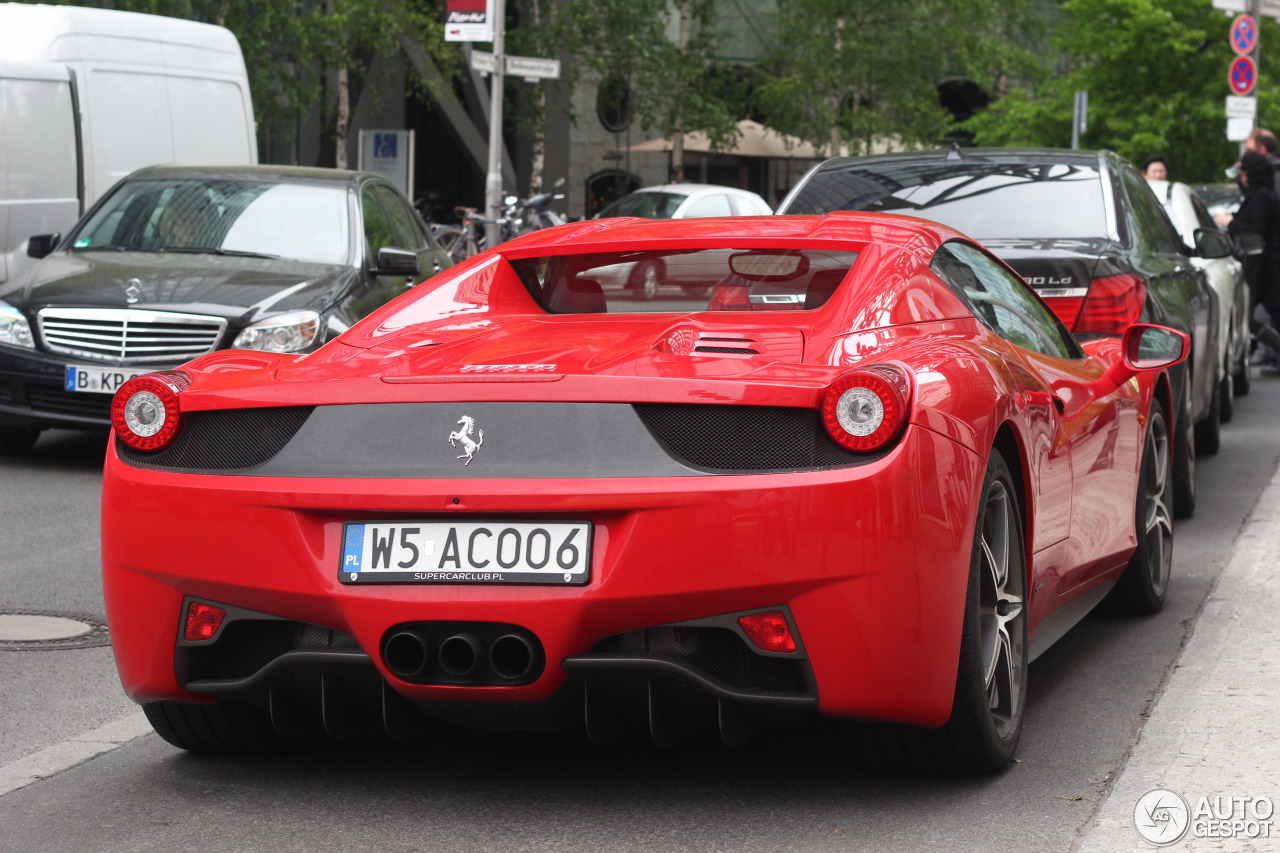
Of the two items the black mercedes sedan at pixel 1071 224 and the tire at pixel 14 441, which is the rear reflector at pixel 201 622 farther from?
the tire at pixel 14 441

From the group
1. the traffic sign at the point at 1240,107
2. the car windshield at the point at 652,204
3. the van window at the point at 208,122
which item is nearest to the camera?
the van window at the point at 208,122

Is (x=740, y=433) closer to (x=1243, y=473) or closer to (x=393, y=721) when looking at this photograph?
(x=393, y=721)

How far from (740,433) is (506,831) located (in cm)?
95

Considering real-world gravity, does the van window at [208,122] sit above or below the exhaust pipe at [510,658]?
above

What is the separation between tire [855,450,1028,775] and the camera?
386 centimetres

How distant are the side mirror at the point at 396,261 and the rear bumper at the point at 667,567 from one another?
6139 millimetres

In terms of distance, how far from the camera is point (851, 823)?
12.4ft

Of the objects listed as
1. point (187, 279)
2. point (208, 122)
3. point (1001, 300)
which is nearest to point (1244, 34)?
point (208, 122)

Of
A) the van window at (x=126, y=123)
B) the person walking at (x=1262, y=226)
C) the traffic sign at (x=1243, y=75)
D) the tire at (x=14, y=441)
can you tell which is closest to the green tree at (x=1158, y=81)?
the traffic sign at (x=1243, y=75)

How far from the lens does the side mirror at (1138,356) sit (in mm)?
5214

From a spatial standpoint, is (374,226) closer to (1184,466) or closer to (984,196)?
(984,196)

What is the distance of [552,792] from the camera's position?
13.2 feet

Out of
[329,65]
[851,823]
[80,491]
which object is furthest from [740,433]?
[329,65]

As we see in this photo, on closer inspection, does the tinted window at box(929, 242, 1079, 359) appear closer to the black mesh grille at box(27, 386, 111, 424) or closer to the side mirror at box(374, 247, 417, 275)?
the side mirror at box(374, 247, 417, 275)
